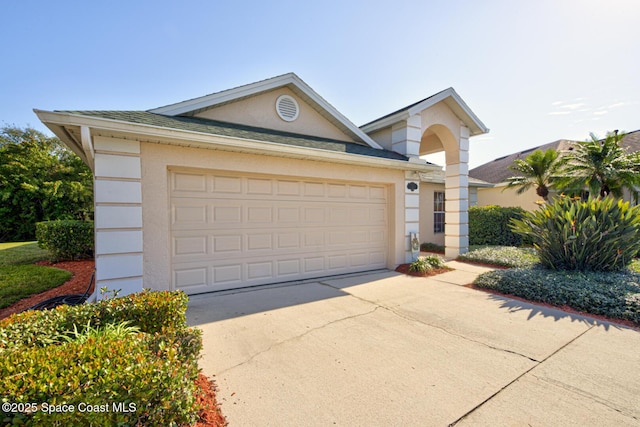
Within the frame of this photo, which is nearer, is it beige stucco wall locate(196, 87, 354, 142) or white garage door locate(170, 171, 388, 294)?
white garage door locate(170, 171, 388, 294)

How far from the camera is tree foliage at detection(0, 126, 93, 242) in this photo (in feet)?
54.5

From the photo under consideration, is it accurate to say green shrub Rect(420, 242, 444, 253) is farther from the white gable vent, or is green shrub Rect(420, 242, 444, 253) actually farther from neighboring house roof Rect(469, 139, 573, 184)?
neighboring house roof Rect(469, 139, 573, 184)

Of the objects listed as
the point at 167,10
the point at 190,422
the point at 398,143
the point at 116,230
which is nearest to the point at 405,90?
the point at 398,143

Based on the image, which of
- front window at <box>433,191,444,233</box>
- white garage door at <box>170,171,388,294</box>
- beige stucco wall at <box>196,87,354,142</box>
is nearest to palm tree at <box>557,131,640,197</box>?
front window at <box>433,191,444,233</box>

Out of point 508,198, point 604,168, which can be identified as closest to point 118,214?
point 604,168

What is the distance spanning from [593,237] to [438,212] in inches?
278

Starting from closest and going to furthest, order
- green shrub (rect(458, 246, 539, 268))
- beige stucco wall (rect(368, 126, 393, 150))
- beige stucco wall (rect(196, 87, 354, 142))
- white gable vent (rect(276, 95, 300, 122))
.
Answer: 1. beige stucco wall (rect(196, 87, 354, 142))
2. white gable vent (rect(276, 95, 300, 122))
3. green shrub (rect(458, 246, 539, 268))
4. beige stucco wall (rect(368, 126, 393, 150))

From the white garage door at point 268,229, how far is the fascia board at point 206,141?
0.71 meters

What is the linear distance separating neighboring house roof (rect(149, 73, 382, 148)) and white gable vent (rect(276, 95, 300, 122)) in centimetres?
29

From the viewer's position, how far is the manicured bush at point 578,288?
470cm

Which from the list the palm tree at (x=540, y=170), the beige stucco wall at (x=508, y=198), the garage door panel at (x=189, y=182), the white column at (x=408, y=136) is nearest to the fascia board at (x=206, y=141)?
the garage door panel at (x=189, y=182)

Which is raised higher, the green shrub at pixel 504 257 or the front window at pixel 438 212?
the front window at pixel 438 212

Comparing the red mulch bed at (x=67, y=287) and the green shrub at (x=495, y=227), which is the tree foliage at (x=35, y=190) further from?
the green shrub at (x=495, y=227)

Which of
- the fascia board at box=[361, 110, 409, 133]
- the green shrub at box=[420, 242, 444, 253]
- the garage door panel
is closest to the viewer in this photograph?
the garage door panel
